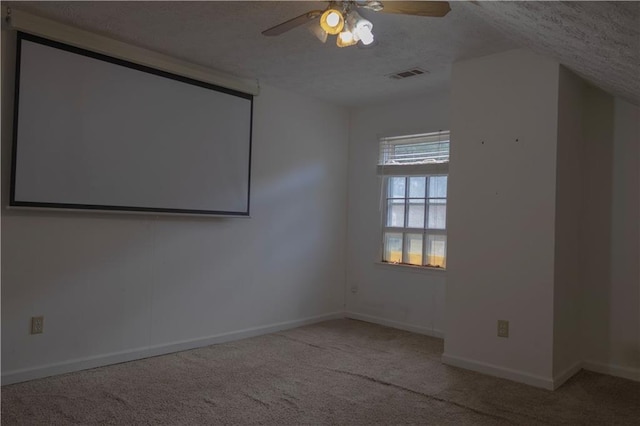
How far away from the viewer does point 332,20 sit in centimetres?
228

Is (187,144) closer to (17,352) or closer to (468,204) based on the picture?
(17,352)

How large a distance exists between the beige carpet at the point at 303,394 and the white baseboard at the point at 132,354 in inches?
2.7

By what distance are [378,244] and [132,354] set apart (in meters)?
2.68

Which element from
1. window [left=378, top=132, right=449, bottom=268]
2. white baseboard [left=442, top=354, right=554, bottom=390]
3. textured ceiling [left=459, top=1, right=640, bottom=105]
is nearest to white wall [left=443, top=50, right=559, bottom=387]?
white baseboard [left=442, top=354, right=554, bottom=390]

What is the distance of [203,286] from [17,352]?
1.42m

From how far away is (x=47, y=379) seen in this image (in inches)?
121

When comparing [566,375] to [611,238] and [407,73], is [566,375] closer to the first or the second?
[611,238]

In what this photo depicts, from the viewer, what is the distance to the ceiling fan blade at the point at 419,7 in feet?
7.06

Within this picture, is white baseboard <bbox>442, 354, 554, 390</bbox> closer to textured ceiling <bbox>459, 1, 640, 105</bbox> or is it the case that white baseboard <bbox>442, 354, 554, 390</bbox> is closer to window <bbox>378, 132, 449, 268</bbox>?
window <bbox>378, 132, 449, 268</bbox>

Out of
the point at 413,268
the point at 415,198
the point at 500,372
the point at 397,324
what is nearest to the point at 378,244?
the point at 413,268

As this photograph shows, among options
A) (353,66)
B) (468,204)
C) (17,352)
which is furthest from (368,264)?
(17,352)

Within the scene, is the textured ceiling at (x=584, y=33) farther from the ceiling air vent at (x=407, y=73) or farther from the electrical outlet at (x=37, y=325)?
the electrical outlet at (x=37, y=325)


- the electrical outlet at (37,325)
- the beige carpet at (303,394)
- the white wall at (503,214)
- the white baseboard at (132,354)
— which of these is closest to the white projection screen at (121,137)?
the electrical outlet at (37,325)

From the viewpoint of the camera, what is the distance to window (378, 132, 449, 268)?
180 inches
